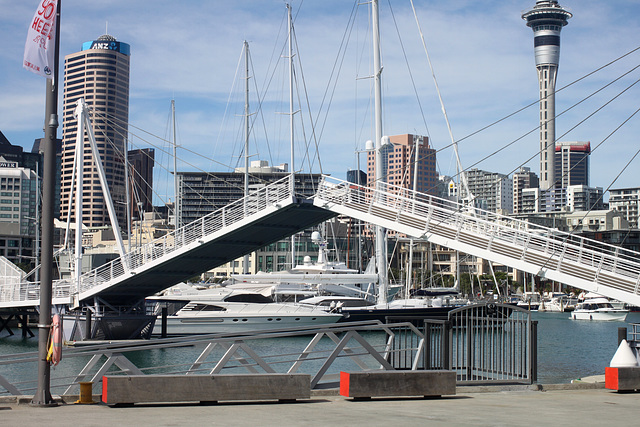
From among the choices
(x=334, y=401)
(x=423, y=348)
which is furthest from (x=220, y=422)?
(x=423, y=348)

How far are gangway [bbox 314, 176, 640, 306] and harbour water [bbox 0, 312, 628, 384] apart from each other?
14.6 ft

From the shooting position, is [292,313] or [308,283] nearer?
[292,313]

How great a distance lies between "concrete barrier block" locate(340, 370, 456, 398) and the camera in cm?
1292

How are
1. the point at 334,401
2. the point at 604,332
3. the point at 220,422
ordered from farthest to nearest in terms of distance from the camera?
the point at 604,332 → the point at 334,401 → the point at 220,422

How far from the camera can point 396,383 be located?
43.2ft

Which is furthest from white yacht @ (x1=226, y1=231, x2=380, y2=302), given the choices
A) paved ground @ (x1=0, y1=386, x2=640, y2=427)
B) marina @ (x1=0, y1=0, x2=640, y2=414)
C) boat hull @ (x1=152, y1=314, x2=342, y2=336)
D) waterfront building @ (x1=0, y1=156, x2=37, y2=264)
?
waterfront building @ (x1=0, y1=156, x2=37, y2=264)

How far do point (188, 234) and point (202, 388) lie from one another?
2313 cm

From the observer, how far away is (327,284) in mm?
62625

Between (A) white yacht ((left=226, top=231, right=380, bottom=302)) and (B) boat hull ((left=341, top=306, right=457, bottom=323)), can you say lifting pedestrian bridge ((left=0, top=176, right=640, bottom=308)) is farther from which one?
(A) white yacht ((left=226, top=231, right=380, bottom=302))

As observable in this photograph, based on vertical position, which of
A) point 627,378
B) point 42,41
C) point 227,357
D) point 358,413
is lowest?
point 358,413

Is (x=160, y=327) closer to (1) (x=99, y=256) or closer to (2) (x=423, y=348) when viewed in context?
(2) (x=423, y=348)

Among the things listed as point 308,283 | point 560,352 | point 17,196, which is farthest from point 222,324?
point 17,196

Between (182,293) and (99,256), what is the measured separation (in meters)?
71.4

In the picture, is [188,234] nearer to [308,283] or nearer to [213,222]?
[213,222]
